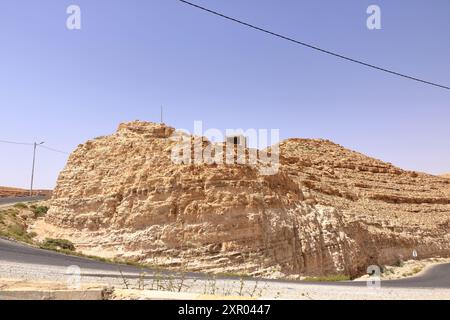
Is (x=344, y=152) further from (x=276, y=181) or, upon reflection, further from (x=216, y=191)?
(x=216, y=191)

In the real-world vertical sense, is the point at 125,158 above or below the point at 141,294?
above

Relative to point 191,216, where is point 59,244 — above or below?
below

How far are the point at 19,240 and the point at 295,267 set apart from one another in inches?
629

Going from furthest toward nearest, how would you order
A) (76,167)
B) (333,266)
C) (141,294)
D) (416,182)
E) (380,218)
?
(416,182)
(380,218)
(76,167)
(333,266)
(141,294)

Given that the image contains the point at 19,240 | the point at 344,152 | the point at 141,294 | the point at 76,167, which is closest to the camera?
the point at 141,294

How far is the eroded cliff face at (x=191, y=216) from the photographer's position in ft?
77.0

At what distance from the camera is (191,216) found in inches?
955

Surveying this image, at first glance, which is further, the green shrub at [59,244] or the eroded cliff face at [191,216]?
the green shrub at [59,244]

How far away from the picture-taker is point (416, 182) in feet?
166

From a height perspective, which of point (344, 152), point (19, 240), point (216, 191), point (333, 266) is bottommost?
point (333, 266)

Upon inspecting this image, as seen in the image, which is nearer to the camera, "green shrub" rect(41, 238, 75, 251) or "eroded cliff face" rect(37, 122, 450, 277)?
"eroded cliff face" rect(37, 122, 450, 277)

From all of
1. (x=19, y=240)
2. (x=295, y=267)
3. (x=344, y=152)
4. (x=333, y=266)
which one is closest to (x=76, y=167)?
(x=19, y=240)

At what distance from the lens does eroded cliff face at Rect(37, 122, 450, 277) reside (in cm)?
2347
